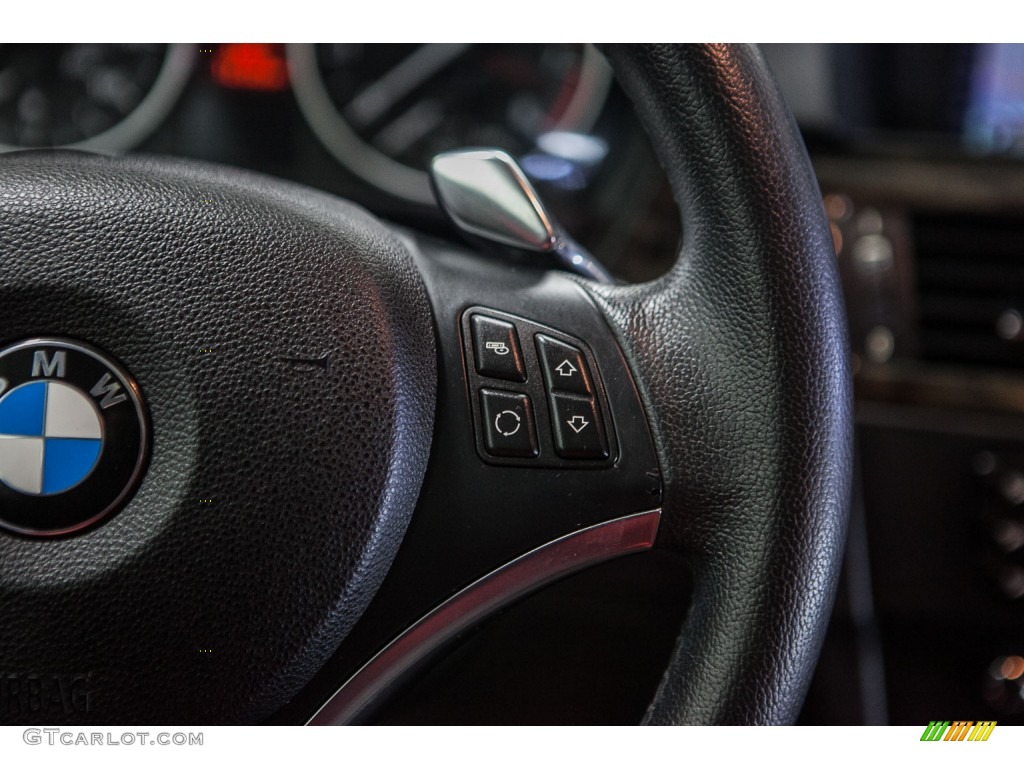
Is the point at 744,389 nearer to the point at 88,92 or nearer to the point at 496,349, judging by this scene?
the point at 496,349

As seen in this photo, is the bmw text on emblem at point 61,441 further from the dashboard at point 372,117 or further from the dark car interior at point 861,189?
the dashboard at point 372,117

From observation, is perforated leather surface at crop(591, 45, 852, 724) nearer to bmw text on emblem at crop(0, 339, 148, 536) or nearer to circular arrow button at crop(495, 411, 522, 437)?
circular arrow button at crop(495, 411, 522, 437)

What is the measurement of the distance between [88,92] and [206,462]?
54.3 inches

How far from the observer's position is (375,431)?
0.48 meters

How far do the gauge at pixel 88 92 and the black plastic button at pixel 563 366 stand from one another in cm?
121

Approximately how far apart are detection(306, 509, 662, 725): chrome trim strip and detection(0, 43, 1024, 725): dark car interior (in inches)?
27.5

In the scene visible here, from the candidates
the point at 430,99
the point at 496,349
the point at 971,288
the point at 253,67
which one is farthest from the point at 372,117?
the point at 496,349

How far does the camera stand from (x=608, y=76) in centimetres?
160

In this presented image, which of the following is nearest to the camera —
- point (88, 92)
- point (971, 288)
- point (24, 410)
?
point (24, 410)

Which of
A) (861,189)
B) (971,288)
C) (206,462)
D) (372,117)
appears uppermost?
(372,117)

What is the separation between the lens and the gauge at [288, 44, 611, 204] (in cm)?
158
